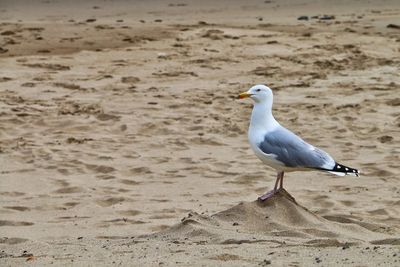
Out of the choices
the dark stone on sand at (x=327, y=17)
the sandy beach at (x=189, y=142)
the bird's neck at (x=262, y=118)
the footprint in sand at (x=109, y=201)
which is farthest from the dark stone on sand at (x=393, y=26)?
the bird's neck at (x=262, y=118)

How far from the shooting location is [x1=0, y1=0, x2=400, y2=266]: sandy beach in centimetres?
487

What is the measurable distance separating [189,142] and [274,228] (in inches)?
121

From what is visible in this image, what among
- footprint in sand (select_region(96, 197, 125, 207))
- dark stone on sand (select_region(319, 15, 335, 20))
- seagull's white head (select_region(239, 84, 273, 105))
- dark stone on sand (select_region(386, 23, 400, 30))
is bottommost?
footprint in sand (select_region(96, 197, 125, 207))

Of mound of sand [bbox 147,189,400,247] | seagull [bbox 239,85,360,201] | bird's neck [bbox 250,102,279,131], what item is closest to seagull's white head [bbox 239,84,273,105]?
bird's neck [bbox 250,102,279,131]

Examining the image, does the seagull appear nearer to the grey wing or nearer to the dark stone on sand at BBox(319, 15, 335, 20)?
the grey wing

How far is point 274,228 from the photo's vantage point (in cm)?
513

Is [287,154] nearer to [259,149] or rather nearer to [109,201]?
[259,149]

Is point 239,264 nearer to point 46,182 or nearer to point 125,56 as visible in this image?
point 46,182

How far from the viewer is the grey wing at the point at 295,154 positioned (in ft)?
18.0

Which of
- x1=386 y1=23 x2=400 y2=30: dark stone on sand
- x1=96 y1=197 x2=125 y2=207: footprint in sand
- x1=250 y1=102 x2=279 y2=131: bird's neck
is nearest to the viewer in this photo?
x1=250 y1=102 x2=279 y2=131: bird's neck

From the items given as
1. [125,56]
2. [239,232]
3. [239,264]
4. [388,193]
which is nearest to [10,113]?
[125,56]

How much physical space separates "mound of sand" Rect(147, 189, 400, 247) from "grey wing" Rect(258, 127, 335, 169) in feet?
0.65

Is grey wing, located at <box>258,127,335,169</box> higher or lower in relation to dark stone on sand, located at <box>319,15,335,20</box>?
higher

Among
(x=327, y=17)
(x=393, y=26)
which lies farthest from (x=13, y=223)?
(x=327, y=17)
